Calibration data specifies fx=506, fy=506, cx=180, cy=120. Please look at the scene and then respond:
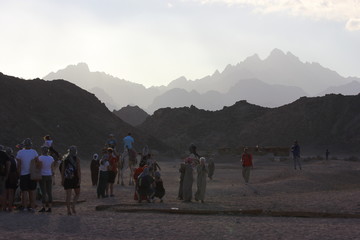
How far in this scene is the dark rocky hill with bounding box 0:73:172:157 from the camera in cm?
5028

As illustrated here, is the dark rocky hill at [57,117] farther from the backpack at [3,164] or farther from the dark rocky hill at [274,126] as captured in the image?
the backpack at [3,164]

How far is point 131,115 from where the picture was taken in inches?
4444

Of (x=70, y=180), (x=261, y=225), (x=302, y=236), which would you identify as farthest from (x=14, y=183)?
(x=302, y=236)

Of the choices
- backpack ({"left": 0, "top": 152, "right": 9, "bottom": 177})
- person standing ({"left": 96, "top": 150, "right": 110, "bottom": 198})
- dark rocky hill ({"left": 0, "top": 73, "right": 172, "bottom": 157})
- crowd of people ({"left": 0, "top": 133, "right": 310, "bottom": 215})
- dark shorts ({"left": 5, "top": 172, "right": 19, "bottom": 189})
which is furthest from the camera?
dark rocky hill ({"left": 0, "top": 73, "right": 172, "bottom": 157})

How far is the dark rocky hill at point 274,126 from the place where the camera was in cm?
7525

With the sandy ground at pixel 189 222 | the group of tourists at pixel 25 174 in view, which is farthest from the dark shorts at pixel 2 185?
the sandy ground at pixel 189 222

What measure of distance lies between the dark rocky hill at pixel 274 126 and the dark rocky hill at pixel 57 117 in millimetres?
18339

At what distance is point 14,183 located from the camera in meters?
12.7

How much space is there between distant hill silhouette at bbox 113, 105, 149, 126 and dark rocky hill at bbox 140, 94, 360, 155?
1516 cm

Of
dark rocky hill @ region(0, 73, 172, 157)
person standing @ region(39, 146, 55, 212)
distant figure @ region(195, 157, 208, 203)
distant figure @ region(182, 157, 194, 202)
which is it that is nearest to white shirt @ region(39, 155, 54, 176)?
person standing @ region(39, 146, 55, 212)

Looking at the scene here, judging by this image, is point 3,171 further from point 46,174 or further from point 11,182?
point 46,174

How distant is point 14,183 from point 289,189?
37.0ft

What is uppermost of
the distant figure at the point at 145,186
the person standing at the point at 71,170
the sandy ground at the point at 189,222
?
the person standing at the point at 71,170

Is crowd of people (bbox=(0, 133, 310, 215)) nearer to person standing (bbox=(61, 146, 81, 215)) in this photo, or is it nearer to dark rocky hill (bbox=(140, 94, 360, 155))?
person standing (bbox=(61, 146, 81, 215))
